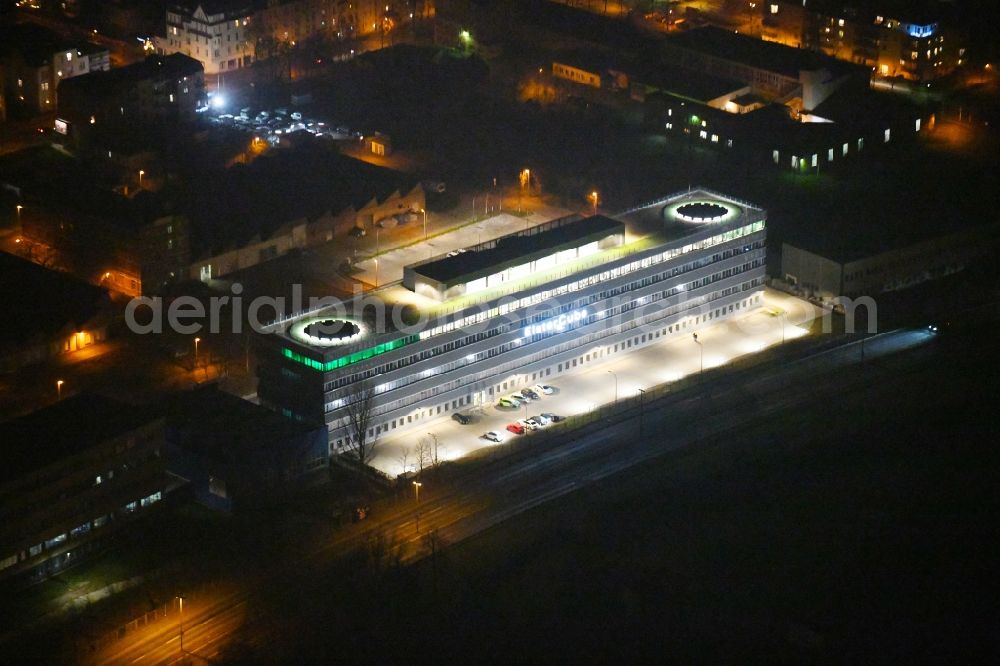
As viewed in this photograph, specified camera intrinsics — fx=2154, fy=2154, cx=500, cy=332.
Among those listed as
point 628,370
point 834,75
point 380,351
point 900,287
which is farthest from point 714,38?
point 380,351

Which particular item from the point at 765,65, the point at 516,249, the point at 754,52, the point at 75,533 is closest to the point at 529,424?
the point at 516,249

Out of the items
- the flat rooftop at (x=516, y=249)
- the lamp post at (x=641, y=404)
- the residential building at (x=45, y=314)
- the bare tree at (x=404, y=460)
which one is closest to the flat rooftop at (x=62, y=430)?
the bare tree at (x=404, y=460)

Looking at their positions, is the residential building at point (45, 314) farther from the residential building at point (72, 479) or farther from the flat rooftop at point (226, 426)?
the residential building at point (72, 479)

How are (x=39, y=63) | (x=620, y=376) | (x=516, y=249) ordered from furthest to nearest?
1. (x=39, y=63)
2. (x=620, y=376)
3. (x=516, y=249)

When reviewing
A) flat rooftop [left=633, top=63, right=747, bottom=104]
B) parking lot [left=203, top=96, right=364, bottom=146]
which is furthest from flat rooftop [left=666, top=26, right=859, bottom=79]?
parking lot [left=203, top=96, right=364, bottom=146]

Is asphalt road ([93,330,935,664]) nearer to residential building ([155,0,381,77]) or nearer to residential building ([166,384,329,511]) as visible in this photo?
residential building ([166,384,329,511])

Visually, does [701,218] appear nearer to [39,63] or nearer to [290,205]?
[290,205]

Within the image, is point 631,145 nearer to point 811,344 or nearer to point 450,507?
point 811,344
